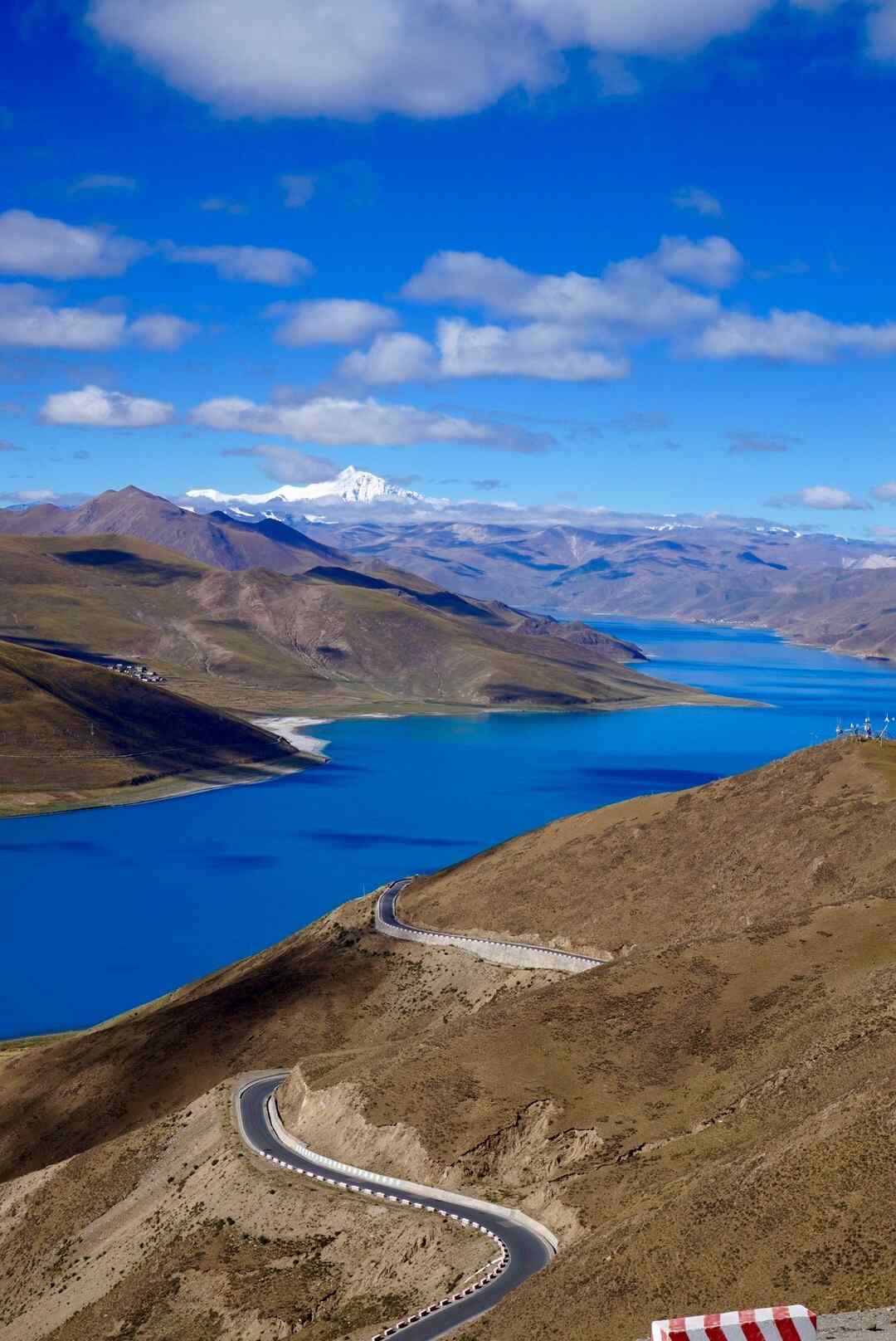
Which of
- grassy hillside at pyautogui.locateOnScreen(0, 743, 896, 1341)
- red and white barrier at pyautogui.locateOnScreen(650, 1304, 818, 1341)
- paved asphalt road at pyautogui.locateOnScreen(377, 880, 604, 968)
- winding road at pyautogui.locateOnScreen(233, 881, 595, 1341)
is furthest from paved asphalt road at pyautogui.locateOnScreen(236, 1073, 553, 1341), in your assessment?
paved asphalt road at pyautogui.locateOnScreen(377, 880, 604, 968)

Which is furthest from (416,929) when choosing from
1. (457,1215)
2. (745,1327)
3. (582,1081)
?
(745,1327)

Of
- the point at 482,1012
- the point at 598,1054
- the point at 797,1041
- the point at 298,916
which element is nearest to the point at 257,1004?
the point at 482,1012

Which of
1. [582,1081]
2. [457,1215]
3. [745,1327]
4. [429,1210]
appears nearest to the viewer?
[745,1327]

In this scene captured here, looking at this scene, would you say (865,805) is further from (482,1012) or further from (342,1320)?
(342,1320)

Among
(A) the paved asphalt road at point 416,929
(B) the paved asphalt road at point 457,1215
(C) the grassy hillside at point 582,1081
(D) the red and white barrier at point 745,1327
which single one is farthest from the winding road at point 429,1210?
(D) the red and white barrier at point 745,1327

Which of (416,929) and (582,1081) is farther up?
(582,1081)

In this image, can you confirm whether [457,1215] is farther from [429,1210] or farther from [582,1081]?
[582,1081]
